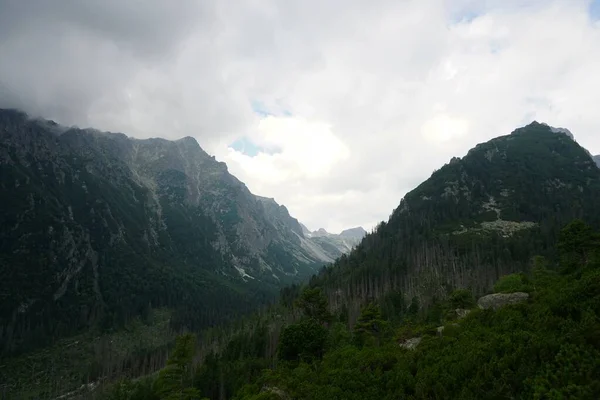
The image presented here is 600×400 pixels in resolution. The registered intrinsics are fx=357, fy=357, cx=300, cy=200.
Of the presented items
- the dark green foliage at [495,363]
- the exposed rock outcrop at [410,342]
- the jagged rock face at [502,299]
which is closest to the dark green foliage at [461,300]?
the jagged rock face at [502,299]

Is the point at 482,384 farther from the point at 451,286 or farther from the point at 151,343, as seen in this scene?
the point at 151,343

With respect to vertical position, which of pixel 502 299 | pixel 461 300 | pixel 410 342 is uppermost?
pixel 502 299

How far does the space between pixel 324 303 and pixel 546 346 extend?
57618mm

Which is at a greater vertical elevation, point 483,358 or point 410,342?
point 483,358

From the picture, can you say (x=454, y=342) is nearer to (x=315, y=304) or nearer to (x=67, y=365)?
(x=315, y=304)

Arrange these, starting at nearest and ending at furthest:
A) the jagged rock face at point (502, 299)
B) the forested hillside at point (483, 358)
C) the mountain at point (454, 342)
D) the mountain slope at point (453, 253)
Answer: the forested hillside at point (483, 358) < the mountain at point (454, 342) < the jagged rock face at point (502, 299) < the mountain slope at point (453, 253)

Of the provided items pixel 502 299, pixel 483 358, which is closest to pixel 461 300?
pixel 502 299

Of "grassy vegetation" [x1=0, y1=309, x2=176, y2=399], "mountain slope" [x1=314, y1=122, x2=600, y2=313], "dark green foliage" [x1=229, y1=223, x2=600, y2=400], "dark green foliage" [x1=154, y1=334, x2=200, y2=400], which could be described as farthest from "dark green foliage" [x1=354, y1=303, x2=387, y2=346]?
"grassy vegetation" [x1=0, y1=309, x2=176, y2=399]

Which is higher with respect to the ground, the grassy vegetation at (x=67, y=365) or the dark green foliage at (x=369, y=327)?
the dark green foliage at (x=369, y=327)

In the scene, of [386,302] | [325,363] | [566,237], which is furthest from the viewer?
[386,302]

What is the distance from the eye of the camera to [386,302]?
108 meters

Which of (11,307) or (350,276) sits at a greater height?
(350,276)

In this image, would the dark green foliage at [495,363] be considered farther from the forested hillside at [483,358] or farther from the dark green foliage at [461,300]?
the dark green foliage at [461,300]

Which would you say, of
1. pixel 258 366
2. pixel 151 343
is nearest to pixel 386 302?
pixel 258 366
